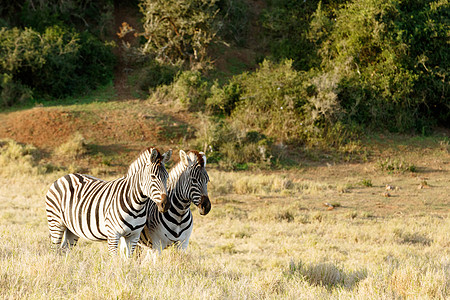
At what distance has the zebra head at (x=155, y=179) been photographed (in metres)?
5.49

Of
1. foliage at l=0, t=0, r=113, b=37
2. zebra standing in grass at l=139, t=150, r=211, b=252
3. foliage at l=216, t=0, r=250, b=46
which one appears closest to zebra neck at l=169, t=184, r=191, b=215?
zebra standing in grass at l=139, t=150, r=211, b=252

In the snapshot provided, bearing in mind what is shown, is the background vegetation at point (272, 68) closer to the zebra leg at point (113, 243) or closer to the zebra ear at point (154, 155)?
the zebra leg at point (113, 243)

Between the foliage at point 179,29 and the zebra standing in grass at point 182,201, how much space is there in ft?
58.0

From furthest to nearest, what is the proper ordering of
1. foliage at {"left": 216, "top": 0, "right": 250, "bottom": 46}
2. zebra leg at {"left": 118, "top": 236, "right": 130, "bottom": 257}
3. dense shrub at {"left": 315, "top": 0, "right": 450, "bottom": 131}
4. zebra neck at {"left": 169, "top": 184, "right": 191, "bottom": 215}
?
1. foliage at {"left": 216, "top": 0, "right": 250, "bottom": 46}
2. dense shrub at {"left": 315, "top": 0, "right": 450, "bottom": 131}
3. zebra neck at {"left": 169, "top": 184, "right": 191, "bottom": 215}
4. zebra leg at {"left": 118, "top": 236, "right": 130, "bottom": 257}

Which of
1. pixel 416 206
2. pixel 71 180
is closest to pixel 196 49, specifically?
pixel 416 206

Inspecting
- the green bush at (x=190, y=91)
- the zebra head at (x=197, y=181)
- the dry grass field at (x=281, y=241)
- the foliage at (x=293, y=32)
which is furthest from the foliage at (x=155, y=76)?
the zebra head at (x=197, y=181)

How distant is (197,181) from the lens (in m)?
6.14

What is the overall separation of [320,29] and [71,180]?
749 inches

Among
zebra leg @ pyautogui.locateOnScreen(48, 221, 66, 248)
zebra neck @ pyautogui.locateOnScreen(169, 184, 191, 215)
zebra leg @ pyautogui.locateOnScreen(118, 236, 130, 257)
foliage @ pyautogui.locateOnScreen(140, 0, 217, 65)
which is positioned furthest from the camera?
foliage @ pyautogui.locateOnScreen(140, 0, 217, 65)

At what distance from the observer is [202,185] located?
20.2 ft

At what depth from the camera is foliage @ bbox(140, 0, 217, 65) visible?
23156 millimetres

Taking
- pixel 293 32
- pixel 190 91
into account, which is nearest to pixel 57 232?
pixel 190 91

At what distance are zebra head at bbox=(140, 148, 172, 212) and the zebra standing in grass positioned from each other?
1.54 ft

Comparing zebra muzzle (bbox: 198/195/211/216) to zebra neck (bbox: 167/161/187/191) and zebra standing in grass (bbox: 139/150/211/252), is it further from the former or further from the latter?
zebra neck (bbox: 167/161/187/191)
